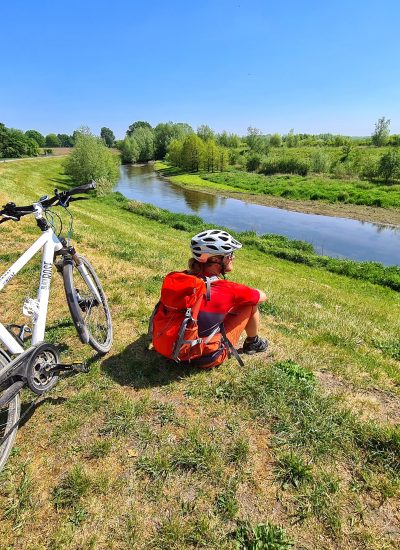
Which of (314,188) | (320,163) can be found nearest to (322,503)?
(314,188)

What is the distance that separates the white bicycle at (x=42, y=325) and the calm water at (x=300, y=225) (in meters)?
23.7

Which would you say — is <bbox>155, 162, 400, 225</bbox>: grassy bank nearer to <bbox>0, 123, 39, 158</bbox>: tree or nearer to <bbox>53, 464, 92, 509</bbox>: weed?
<bbox>53, 464, 92, 509</bbox>: weed

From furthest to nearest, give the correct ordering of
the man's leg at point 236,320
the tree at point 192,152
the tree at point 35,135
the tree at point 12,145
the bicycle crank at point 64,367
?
the tree at point 35,135 < the tree at point 12,145 < the tree at point 192,152 < the man's leg at point 236,320 < the bicycle crank at point 64,367

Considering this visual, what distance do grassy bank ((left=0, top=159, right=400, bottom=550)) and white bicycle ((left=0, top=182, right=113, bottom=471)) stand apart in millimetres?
410

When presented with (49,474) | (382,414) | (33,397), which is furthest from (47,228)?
(382,414)

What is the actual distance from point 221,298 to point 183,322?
1.88 feet

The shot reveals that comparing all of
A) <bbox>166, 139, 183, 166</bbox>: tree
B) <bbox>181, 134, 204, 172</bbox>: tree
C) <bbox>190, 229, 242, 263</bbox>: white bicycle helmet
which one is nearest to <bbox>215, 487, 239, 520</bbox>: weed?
<bbox>190, 229, 242, 263</bbox>: white bicycle helmet

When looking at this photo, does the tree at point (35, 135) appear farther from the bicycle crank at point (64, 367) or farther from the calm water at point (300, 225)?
the bicycle crank at point (64, 367)

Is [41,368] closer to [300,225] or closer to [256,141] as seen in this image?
[300,225]

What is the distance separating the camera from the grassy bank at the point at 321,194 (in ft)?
131

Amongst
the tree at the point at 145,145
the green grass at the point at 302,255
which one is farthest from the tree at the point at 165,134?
the green grass at the point at 302,255

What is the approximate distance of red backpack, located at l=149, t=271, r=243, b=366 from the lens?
3.71 meters

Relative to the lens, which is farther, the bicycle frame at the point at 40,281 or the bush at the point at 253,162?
the bush at the point at 253,162

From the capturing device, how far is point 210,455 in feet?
10.2
